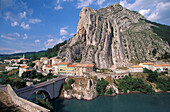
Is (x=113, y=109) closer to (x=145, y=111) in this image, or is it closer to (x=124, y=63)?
(x=145, y=111)

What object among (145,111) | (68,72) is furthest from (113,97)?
(68,72)

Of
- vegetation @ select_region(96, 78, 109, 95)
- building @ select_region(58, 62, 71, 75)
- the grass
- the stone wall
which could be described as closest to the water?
vegetation @ select_region(96, 78, 109, 95)

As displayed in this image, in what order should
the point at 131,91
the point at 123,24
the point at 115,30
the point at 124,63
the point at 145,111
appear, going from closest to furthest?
the point at 145,111, the point at 131,91, the point at 124,63, the point at 115,30, the point at 123,24

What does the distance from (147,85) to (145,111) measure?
13586 mm

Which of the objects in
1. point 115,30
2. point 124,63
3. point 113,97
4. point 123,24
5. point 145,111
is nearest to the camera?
point 145,111

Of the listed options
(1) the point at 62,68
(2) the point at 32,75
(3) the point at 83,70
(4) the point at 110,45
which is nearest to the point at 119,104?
(3) the point at 83,70

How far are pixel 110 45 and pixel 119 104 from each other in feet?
138

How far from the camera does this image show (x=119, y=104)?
27406 mm

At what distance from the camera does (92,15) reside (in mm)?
70750

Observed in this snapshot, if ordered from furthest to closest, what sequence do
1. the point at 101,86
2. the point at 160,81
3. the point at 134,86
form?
the point at 160,81 < the point at 134,86 < the point at 101,86

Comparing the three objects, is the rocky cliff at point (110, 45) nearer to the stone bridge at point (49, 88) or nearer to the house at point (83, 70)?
the house at point (83, 70)

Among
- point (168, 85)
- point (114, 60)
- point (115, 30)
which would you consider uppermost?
point (115, 30)

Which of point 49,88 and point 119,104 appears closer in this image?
point 119,104

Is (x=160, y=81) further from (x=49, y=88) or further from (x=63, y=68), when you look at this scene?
(x=49, y=88)
